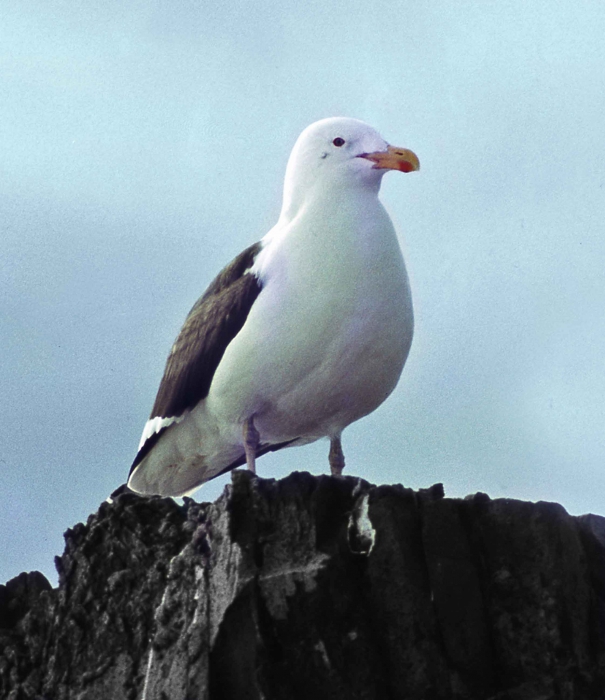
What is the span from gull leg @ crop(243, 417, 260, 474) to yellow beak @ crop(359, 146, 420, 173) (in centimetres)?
174

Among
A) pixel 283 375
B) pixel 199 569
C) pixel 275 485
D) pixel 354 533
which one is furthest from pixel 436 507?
pixel 283 375

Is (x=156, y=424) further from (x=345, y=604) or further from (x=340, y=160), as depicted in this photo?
(x=345, y=604)

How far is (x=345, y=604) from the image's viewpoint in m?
4.59

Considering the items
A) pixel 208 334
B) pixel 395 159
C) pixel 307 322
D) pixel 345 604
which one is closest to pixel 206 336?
pixel 208 334

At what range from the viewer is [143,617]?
16.3 feet

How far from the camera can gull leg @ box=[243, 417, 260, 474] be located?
7145 millimetres

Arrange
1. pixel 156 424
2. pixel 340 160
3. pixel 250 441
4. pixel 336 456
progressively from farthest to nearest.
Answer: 1. pixel 156 424
2. pixel 336 456
3. pixel 340 160
4. pixel 250 441

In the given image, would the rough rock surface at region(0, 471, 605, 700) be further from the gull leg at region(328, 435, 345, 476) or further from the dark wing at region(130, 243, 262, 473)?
the gull leg at region(328, 435, 345, 476)

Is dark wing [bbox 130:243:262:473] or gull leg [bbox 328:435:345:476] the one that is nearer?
dark wing [bbox 130:243:262:473]

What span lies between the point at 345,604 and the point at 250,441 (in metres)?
2.66

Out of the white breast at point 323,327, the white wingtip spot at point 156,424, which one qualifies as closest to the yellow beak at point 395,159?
the white breast at point 323,327

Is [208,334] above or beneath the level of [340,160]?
beneath

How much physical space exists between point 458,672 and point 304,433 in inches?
120

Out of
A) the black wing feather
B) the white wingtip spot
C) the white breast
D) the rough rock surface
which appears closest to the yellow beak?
the white breast
